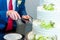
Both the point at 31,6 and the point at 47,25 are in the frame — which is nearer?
the point at 47,25

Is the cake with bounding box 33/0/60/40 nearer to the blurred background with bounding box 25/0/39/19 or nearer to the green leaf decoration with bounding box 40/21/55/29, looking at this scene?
the green leaf decoration with bounding box 40/21/55/29

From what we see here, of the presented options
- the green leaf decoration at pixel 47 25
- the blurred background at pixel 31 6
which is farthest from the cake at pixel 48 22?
the blurred background at pixel 31 6

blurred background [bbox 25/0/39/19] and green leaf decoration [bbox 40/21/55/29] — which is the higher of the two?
blurred background [bbox 25/0/39/19]

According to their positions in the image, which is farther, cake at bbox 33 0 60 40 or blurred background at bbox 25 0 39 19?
blurred background at bbox 25 0 39 19

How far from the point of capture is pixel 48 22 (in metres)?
0.72

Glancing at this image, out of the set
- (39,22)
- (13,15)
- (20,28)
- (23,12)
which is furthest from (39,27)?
(23,12)

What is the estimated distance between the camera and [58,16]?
0.73 m

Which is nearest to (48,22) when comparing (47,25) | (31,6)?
(47,25)

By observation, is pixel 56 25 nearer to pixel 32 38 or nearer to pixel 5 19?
pixel 32 38

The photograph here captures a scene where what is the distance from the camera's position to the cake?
0.71m

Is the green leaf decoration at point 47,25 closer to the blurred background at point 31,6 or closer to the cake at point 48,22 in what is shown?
the cake at point 48,22

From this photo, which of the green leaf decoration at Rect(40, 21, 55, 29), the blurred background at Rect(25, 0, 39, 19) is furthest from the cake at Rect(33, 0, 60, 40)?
the blurred background at Rect(25, 0, 39, 19)

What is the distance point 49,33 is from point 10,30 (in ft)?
1.16

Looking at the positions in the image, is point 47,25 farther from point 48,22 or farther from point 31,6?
point 31,6
